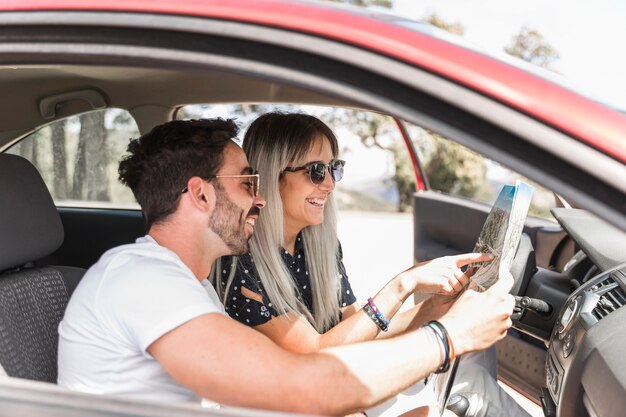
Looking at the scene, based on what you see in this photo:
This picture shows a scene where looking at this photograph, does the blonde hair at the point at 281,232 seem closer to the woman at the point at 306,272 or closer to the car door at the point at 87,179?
the woman at the point at 306,272

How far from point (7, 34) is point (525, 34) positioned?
46.6 feet

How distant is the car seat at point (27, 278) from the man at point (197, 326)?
0.20 metres

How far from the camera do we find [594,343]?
1753 millimetres

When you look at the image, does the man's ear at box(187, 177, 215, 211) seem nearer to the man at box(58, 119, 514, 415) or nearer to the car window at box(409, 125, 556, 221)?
the man at box(58, 119, 514, 415)

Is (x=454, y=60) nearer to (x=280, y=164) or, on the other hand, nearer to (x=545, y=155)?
(x=545, y=155)

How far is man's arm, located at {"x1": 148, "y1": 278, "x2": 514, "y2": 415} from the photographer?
123 centimetres

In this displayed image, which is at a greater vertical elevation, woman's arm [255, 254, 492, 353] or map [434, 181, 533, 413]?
map [434, 181, 533, 413]

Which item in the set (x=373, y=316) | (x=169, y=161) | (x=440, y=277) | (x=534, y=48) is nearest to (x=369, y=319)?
(x=373, y=316)

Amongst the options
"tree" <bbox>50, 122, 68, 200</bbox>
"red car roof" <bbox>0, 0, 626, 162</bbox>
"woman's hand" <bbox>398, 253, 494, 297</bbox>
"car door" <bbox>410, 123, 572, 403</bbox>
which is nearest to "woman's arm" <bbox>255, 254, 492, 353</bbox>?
"woman's hand" <bbox>398, 253, 494, 297</bbox>

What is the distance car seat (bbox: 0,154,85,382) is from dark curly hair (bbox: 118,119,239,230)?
0.30 meters

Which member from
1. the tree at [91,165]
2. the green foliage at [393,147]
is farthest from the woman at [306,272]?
the green foliage at [393,147]

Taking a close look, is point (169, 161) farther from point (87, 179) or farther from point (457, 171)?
point (457, 171)

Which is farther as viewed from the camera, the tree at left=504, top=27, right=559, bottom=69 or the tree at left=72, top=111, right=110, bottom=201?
the tree at left=504, top=27, right=559, bottom=69

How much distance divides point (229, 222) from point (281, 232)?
47 centimetres
